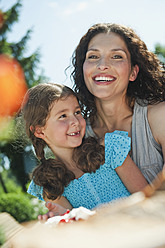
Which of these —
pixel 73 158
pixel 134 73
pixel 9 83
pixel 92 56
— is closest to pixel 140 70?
pixel 134 73

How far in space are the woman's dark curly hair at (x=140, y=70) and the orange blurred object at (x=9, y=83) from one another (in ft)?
35.8

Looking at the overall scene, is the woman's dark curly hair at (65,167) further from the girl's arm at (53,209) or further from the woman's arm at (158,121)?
the woman's arm at (158,121)

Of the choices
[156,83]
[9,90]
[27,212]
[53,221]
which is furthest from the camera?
[9,90]

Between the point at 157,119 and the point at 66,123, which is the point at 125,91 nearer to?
the point at 157,119

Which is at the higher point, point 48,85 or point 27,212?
point 48,85

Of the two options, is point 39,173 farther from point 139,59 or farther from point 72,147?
point 139,59

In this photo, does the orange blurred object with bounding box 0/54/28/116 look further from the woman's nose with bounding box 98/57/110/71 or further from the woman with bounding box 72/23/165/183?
the woman's nose with bounding box 98/57/110/71

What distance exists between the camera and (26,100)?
3318 millimetres

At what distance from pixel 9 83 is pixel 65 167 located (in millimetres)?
12406

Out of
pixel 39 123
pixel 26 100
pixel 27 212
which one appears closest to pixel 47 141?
pixel 39 123

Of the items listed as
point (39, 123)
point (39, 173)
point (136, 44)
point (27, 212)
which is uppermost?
point (136, 44)

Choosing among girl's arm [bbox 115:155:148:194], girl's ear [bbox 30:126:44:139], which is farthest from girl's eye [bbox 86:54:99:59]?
girl's arm [bbox 115:155:148:194]

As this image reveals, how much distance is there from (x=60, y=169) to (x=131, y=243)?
2385mm

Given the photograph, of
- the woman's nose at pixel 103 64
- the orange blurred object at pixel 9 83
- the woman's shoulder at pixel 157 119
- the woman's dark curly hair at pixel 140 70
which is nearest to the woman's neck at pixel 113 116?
the woman's dark curly hair at pixel 140 70
